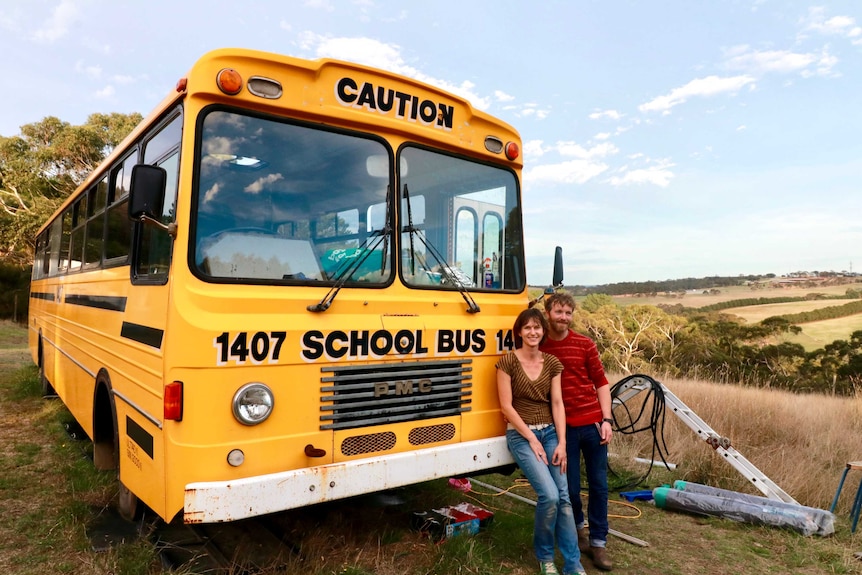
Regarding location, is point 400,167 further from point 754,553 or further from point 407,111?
point 754,553

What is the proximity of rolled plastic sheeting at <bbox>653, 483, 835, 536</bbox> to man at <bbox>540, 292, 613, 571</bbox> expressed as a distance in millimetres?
1347

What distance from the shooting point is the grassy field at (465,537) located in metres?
3.76

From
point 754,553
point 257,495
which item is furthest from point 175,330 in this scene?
point 754,553

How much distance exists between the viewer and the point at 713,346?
32.6 m

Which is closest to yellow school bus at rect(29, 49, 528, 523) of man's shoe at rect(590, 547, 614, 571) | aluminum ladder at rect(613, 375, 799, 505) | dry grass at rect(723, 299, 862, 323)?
man's shoe at rect(590, 547, 614, 571)

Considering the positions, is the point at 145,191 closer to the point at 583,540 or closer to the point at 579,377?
the point at 579,377

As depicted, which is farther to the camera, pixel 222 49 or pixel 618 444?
pixel 618 444

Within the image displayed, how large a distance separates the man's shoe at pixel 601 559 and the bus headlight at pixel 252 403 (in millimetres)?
2364

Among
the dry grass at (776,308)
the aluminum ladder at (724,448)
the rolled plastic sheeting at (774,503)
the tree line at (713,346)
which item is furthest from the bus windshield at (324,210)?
the dry grass at (776,308)

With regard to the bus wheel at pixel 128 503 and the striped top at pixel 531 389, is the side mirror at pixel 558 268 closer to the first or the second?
the striped top at pixel 531 389

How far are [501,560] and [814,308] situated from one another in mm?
41851

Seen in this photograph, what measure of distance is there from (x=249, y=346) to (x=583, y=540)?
2.73 m

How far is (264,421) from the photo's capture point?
318 centimetres

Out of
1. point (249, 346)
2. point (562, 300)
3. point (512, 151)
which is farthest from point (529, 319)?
point (249, 346)
